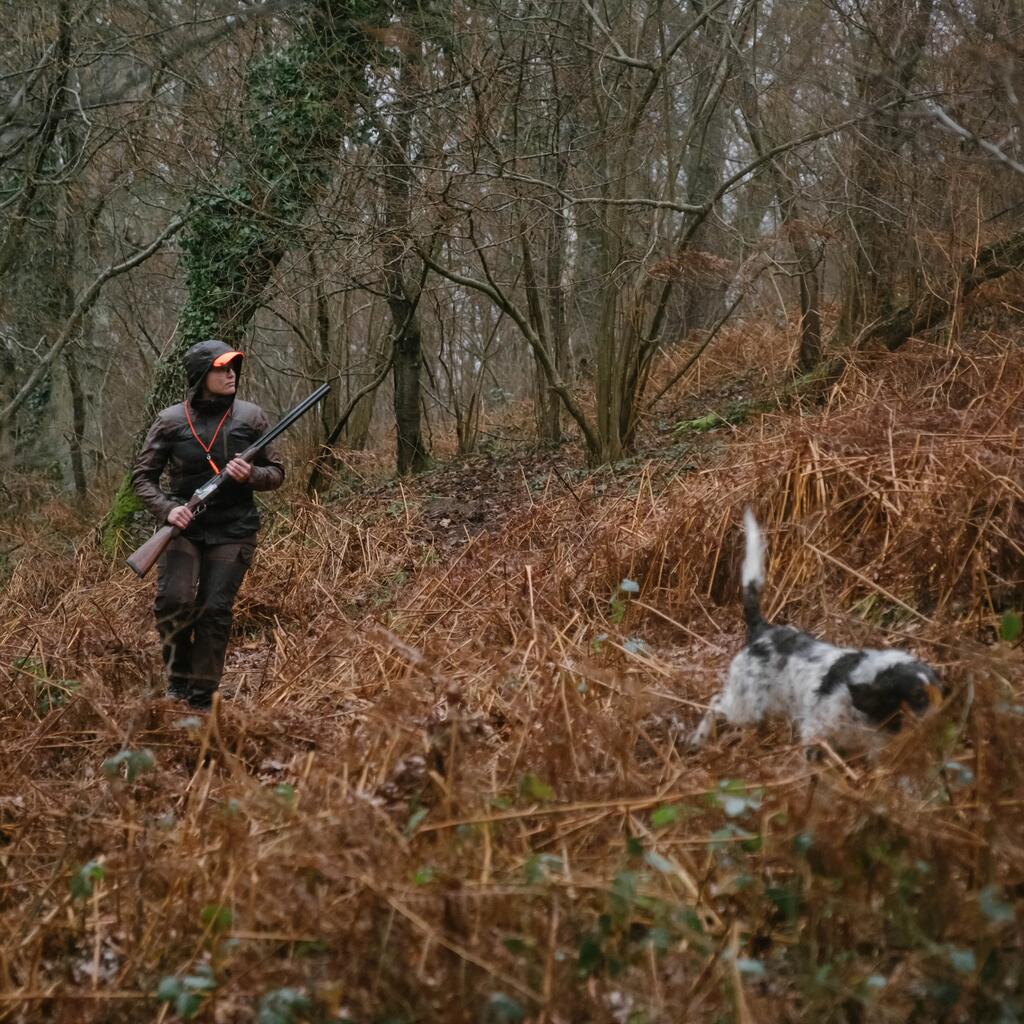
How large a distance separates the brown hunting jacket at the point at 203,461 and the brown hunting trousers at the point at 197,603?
0.09 meters

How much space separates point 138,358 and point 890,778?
1630 centimetres

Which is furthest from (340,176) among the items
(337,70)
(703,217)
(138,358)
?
(138,358)

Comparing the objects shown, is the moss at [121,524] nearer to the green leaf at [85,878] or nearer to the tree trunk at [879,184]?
the tree trunk at [879,184]

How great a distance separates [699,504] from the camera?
6523mm

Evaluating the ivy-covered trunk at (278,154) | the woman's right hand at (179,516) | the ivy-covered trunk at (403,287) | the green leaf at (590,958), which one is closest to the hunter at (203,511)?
the woman's right hand at (179,516)

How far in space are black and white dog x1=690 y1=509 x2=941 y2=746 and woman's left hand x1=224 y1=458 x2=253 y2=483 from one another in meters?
2.85

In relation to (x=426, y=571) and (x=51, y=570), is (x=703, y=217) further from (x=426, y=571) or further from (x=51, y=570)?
(x=51, y=570)

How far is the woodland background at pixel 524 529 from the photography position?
301cm

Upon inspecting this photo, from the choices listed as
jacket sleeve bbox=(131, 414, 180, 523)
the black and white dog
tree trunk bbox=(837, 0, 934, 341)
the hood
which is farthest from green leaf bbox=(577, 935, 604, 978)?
tree trunk bbox=(837, 0, 934, 341)

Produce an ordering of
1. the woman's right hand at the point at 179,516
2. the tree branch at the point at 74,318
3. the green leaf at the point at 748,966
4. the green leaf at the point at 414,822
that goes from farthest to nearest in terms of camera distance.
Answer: the tree branch at the point at 74,318
the woman's right hand at the point at 179,516
the green leaf at the point at 414,822
the green leaf at the point at 748,966

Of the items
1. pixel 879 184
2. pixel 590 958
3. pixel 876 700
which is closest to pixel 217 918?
pixel 590 958

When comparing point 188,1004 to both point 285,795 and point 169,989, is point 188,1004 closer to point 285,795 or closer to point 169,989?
point 169,989

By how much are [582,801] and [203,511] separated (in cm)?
310

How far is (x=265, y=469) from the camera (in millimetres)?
6043
